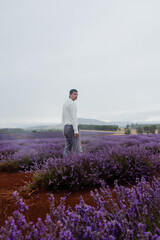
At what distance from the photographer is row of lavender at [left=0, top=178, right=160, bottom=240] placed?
2.58ft

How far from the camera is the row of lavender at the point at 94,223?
785 mm

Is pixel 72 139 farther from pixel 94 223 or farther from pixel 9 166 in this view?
pixel 94 223

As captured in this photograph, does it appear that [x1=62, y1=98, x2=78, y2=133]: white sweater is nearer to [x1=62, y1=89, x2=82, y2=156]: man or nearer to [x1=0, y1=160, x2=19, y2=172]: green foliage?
[x1=62, y1=89, x2=82, y2=156]: man

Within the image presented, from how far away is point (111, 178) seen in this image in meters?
2.97

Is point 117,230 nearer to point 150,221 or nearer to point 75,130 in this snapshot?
point 150,221

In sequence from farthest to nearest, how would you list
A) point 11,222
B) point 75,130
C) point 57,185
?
point 75,130 < point 57,185 < point 11,222

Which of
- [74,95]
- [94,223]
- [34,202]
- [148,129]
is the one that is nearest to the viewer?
[94,223]

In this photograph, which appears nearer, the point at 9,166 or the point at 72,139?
the point at 72,139

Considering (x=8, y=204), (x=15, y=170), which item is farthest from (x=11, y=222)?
(x=15, y=170)

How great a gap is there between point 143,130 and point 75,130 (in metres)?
15.6

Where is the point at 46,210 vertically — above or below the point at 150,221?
below

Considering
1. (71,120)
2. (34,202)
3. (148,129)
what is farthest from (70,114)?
(148,129)

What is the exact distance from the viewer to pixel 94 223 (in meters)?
1.02

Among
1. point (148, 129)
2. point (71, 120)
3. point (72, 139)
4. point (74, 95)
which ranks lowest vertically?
point (148, 129)
